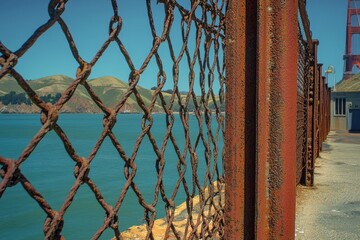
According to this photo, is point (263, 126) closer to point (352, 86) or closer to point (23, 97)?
point (23, 97)

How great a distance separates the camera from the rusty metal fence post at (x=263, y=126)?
161 centimetres

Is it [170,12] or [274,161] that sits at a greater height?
[170,12]

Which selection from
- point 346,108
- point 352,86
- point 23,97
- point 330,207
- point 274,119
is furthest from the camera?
point 352,86

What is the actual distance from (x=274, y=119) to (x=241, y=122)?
154 millimetres

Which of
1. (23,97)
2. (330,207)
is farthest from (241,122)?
(23,97)

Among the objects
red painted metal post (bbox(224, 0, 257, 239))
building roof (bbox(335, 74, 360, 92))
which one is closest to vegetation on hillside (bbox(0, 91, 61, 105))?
red painted metal post (bbox(224, 0, 257, 239))

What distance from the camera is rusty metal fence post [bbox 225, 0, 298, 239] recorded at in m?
1.61

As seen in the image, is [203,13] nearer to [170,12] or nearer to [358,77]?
[170,12]

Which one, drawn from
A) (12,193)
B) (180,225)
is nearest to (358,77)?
(12,193)

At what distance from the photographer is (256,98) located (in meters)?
1.64

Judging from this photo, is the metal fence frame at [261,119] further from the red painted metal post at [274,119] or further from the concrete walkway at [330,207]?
the concrete walkway at [330,207]

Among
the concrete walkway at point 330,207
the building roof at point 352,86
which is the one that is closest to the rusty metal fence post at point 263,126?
the concrete walkway at point 330,207

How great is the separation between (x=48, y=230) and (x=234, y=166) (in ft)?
3.05

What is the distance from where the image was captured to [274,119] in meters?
1.61
